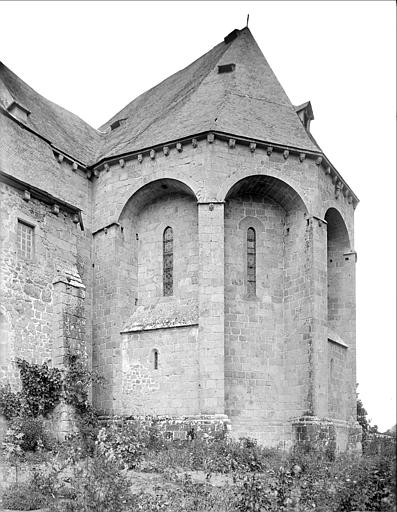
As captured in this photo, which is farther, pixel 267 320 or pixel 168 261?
pixel 168 261

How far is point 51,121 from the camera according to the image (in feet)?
90.0

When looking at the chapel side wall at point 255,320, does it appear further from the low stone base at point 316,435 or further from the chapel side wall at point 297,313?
the low stone base at point 316,435

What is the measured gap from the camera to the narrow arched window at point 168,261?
24609mm

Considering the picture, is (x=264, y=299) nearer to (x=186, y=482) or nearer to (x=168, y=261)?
(x=168, y=261)

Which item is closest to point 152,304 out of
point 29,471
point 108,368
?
point 108,368

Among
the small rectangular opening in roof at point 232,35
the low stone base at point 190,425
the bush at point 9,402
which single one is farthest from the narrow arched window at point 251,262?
the small rectangular opening in roof at point 232,35

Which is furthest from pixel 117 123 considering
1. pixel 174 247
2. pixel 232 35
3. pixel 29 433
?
pixel 29 433

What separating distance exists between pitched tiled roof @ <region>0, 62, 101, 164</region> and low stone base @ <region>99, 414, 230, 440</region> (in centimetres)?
906

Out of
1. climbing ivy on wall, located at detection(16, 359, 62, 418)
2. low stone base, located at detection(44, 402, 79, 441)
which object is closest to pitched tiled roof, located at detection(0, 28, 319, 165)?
climbing ivy on wall, located at detection(16, 359, 62, 418)

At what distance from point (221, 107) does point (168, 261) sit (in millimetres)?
5219

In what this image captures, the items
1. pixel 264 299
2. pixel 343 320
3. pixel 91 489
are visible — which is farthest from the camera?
pixel 343 320

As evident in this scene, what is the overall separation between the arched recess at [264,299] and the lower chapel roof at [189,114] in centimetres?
199

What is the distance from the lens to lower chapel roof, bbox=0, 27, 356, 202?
2431cm

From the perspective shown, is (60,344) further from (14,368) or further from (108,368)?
(108,368)
